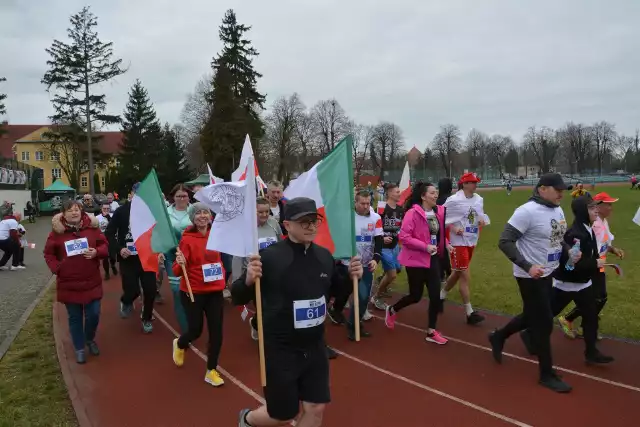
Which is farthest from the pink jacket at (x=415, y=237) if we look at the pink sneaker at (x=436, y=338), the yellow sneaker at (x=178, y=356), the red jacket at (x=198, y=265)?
the yellow sneaker at (x=178, y=356)

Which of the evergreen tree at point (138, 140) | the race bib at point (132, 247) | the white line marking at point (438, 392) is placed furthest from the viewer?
the evergreen tree at point (138, 140)

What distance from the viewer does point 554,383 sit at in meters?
4.93

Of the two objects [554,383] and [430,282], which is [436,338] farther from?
[554,383]

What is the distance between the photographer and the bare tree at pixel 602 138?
303ft

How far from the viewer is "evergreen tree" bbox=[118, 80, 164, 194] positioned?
53719 mm

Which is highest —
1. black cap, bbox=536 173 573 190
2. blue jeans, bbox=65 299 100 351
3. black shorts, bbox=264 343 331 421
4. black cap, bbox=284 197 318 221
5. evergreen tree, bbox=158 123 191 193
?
evergreen tree, bbox=158 123 191 193

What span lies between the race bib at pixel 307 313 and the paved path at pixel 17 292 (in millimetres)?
5177

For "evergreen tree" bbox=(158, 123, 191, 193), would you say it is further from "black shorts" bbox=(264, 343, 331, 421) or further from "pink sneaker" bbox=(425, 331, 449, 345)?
"black shorts" bbox=(264, 343, 331, 421)

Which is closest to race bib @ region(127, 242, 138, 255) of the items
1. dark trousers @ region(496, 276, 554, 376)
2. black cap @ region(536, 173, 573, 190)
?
dark trousers @ region(496, 276, 554, 376)

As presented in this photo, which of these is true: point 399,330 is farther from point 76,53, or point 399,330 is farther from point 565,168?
point 565,168

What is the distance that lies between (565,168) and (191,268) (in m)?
107

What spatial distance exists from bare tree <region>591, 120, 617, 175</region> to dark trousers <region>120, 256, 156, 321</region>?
10016 cm

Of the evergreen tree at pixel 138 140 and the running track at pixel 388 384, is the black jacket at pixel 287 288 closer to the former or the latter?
the running track at pixel 388 384

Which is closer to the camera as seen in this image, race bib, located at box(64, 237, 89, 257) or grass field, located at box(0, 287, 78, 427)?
grass field, located at box(0, 287, 78, 427)
